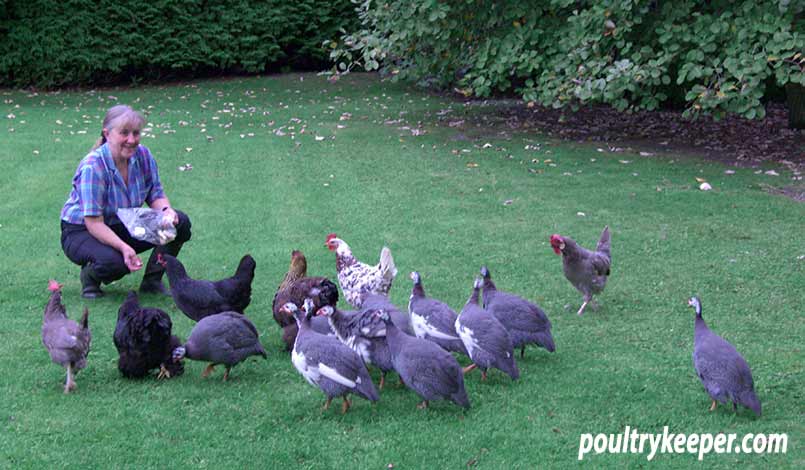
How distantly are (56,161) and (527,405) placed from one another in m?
9.07

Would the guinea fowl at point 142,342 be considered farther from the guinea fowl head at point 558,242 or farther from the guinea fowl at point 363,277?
the guinea fowl head at point 558,242

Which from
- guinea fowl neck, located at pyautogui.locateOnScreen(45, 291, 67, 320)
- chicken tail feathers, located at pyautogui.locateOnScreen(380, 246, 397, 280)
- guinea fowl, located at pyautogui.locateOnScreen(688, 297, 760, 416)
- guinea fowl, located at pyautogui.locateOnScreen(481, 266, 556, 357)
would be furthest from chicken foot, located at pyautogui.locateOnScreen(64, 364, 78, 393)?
guinea fowl, located at pyautogui.locateOnScreen(688, 297, 760, 416)

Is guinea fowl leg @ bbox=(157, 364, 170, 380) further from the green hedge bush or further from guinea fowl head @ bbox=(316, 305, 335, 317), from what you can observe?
the green hedge bush

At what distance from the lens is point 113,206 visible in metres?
6.80

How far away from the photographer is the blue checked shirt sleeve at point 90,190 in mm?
6531

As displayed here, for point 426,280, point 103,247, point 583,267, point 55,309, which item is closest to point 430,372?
point 583,267

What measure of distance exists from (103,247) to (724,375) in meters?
4.54

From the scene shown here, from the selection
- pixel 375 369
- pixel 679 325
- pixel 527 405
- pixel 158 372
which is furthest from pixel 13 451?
pixel 679 325

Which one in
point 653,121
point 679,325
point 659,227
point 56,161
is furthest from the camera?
point 653,121

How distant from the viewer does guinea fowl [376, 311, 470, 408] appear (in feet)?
15.3

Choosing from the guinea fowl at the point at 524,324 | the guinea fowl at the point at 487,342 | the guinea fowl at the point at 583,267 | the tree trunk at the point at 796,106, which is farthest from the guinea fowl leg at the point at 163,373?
the tree trunk at the point at 796,106

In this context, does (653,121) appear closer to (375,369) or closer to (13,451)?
(375,369)

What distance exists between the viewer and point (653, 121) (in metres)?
14.8

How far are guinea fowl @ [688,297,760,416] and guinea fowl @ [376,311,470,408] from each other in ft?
4.21
